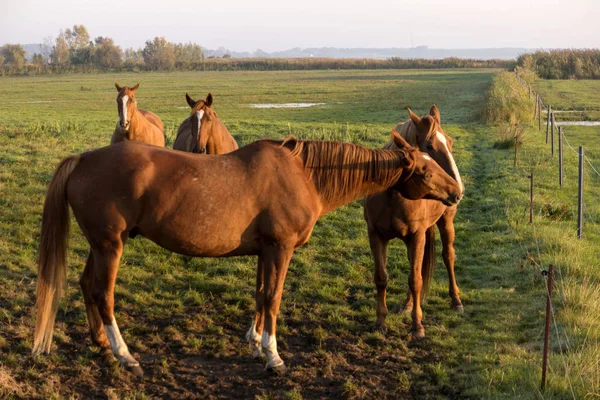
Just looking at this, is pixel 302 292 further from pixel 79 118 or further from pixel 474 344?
pixel 79 118

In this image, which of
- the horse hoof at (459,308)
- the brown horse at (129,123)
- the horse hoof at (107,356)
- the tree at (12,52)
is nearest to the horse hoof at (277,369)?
the horse hoof at (107,356)

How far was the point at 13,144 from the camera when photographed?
1563cm

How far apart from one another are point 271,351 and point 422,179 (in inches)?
A: 80.5

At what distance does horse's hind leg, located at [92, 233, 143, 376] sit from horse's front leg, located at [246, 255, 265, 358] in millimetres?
1042

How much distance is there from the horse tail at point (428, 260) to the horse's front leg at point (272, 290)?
7.20 feet

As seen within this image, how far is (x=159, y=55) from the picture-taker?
9350 centimetres

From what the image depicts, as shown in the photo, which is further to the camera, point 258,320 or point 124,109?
point 124,109

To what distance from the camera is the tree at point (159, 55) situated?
92.1 metres

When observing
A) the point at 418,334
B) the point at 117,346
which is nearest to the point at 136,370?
the point at 117,346

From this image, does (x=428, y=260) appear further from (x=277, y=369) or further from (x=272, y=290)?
(x=277, y=369)

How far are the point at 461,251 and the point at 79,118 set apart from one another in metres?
22.0

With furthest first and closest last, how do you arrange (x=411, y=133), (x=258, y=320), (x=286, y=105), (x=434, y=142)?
(x=286, y=105)
(x=411, y=133)
(x=434, y=142)
(x=258, y=320)

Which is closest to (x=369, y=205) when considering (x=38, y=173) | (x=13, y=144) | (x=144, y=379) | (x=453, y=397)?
(x=453, y=397)

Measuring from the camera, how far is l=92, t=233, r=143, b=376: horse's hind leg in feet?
16.0
